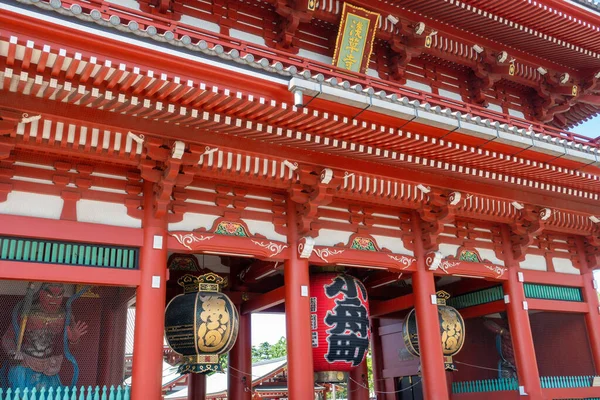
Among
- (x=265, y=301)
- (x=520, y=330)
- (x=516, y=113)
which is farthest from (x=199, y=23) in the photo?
(x=520, y=330)

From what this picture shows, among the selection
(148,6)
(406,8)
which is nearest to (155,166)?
(148,6)

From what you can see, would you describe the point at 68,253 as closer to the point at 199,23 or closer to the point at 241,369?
the point at 199,23

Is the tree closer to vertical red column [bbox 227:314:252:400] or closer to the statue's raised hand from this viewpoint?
vertical red column [bbox 227:314:252:400]

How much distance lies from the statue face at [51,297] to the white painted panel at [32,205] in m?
1.67

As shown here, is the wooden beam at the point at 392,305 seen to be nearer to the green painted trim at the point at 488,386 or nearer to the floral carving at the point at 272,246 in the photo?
the green painted trim at the point at 488,386

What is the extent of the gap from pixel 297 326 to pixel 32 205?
387 cm

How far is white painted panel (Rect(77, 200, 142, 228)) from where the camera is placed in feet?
22.3

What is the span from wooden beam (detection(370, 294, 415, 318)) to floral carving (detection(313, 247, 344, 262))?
1799 millimetres

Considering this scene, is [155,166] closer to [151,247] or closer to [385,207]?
[151,247]

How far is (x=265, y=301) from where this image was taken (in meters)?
9.17

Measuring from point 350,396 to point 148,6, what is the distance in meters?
8.54

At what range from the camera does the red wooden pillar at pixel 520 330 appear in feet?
30.4

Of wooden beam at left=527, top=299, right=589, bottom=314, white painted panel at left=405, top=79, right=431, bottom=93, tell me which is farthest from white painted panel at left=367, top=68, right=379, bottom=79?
wooden beam at left=527, top=299, right=589, bottom=314

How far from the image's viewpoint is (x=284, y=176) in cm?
773
